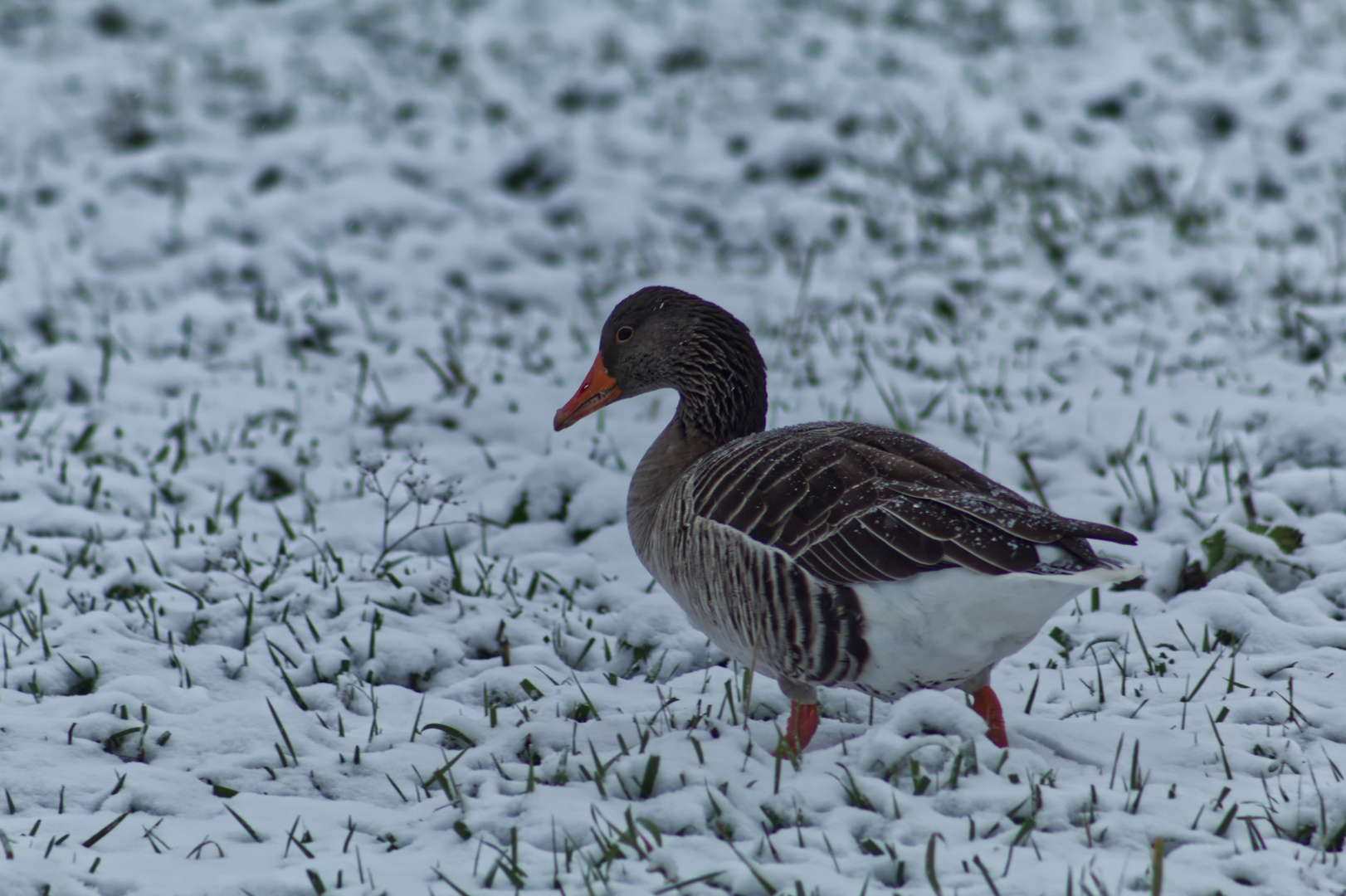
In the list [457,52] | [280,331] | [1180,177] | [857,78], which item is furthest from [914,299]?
[457,52]

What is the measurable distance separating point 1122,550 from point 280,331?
511 cm

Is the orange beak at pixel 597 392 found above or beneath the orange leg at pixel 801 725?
above

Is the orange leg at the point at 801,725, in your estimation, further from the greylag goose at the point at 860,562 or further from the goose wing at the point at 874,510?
the goose wing at the point at 874,510

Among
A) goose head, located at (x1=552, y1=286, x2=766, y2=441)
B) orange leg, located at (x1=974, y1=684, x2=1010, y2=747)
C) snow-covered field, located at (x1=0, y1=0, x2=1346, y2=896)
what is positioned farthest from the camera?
goose head, located at (x1=552, y1=286, x2=766, y2=441)

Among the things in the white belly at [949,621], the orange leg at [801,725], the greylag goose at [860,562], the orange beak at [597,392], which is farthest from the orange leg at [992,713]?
the orange beak at [597,392]

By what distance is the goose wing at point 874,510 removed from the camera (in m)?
2.93

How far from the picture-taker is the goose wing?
2930mm

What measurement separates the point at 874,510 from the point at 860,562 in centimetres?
15

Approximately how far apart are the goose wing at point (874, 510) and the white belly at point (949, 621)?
43 millimetres

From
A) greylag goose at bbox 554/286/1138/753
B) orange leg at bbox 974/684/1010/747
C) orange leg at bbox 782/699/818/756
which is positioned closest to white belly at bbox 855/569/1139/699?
greylag goose at bbox 554/286/1138/753

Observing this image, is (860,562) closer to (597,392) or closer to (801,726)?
(801,726)

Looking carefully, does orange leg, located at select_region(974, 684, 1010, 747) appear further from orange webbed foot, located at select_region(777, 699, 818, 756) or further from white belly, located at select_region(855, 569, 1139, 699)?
orange webbed foot, located at select_region(777, 699, 818, 756)

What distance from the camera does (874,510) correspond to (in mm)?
3156

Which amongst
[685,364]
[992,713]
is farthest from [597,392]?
[992,713]
